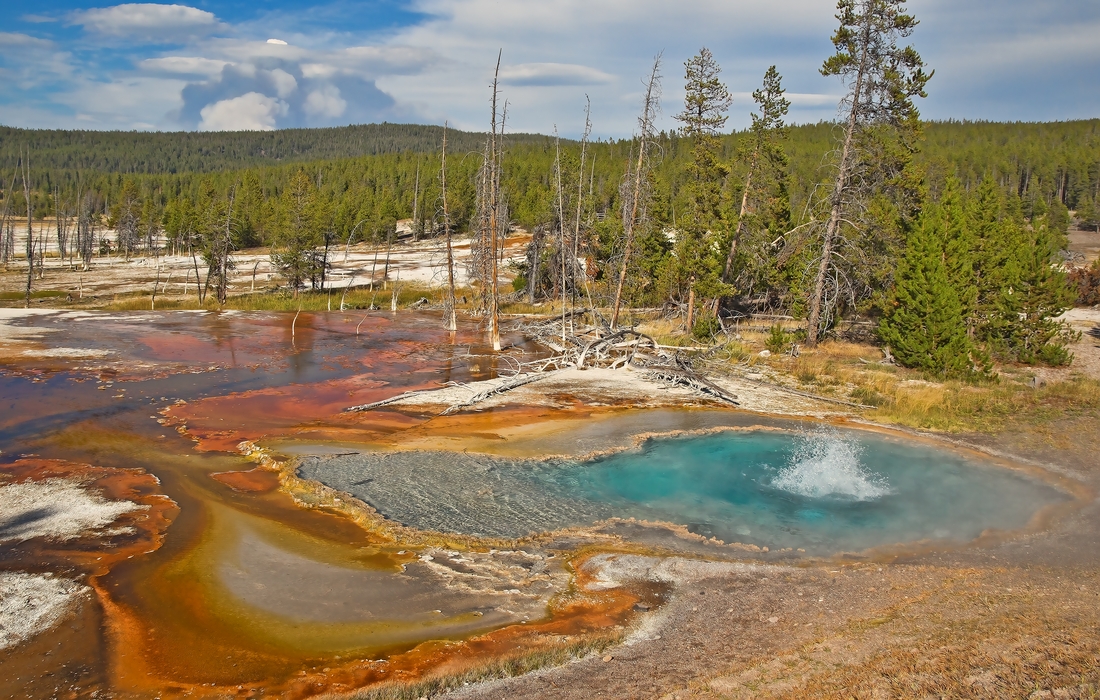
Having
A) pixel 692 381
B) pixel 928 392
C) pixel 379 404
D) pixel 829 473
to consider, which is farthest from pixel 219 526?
pixel 928 392

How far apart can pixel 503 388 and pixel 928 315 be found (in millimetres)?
13391

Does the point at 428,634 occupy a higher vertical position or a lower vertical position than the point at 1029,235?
lower

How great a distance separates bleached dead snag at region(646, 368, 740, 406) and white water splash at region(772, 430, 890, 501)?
147 inches

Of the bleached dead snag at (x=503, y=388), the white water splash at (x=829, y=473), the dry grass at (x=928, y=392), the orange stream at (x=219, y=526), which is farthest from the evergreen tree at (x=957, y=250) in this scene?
the orange stream at (x=219, y=526)

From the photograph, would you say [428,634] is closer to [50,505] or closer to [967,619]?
[967,619]

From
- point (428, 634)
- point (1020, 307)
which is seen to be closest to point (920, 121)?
point (1020, 307)

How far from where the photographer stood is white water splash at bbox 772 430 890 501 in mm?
13641

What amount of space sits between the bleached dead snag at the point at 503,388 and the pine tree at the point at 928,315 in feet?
37.4

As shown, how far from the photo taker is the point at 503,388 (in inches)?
825

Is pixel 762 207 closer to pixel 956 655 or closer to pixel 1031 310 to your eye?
pixel 1031 310

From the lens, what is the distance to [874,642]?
7516 mm

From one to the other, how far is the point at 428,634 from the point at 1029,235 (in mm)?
29297

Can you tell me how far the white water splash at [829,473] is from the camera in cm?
1364

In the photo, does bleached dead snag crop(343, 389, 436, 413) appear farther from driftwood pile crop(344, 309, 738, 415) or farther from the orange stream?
the orange stream
